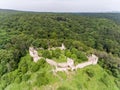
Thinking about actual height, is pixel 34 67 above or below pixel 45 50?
below

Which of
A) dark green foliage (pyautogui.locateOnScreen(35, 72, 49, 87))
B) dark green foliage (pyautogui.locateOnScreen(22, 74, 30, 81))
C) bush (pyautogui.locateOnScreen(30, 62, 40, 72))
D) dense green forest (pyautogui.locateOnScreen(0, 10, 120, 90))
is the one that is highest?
dark green foliage (pyautogui.locateOnScreen(35, 72, 49, 87))

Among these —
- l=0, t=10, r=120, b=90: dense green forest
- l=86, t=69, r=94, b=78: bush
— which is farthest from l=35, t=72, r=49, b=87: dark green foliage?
l=86, t=69, r=94, b=78: bush

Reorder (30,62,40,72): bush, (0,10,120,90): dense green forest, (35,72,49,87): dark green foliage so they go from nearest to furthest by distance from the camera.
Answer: (35,72,49,87): dark green foliage, (30,62,40,72): bush, (0,10,120,90): dense green forest

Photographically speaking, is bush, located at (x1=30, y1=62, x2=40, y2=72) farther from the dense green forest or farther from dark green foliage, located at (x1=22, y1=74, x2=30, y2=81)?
dark green foliage, located at (x1=22, y1=74, x2=30, y2=81)

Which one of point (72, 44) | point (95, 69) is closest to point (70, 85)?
point (95, 69)

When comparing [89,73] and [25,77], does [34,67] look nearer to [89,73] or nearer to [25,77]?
[25,77]

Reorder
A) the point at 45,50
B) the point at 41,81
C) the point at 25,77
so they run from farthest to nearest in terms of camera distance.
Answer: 1. the point at 45,50
2. the point at 25,77
3. the point at 41,81

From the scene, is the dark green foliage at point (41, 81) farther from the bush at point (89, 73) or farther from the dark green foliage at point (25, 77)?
the bush at point (89, 73)

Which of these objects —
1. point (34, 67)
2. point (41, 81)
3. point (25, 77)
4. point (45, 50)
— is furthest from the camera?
point (45, 50)

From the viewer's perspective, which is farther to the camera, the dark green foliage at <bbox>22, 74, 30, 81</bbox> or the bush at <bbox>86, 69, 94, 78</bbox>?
the bush at <bbox>86, 69, 94, 78</bbox>

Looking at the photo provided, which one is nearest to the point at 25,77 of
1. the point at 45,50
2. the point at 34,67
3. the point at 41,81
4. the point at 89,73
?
the point at 34,67

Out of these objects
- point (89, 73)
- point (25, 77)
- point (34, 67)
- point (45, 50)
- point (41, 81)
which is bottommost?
point (25, 77)

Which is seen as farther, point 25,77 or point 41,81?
point 25,77

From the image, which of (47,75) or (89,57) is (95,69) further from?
(47,75)
